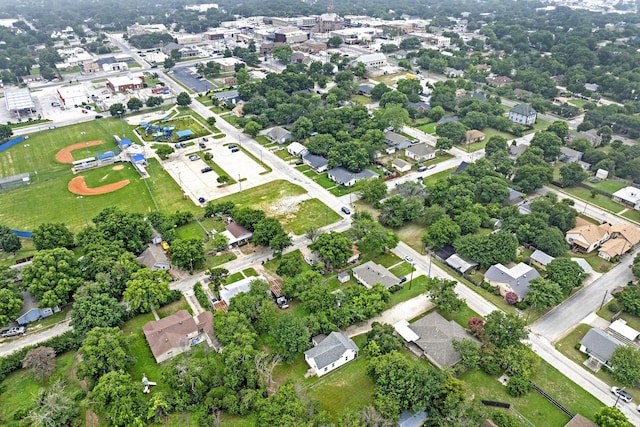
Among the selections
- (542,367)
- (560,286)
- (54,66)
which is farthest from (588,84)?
(54,66)

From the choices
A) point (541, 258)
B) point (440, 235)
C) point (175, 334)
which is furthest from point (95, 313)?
point (541, 258)

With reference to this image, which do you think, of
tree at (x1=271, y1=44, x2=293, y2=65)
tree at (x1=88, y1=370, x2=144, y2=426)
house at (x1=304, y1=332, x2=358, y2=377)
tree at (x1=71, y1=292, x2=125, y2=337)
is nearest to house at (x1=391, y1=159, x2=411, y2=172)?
house at (x1=304, y1=332, x2=358, y2=377)

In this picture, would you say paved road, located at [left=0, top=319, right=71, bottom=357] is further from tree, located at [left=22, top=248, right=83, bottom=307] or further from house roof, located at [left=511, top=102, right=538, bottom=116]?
house roof, located at [left=511, top=102, right=538, bottom=116]

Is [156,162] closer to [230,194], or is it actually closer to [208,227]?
[230,194]

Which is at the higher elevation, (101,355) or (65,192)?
(101,355)

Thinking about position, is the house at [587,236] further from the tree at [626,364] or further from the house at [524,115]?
the house at [524,115]

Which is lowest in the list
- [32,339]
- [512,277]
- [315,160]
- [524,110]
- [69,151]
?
[32,339]

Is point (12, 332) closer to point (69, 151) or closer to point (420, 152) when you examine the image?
point (69, 151)
